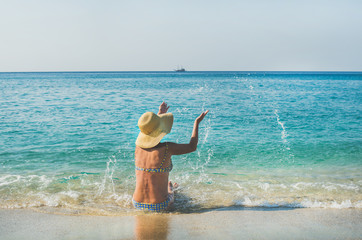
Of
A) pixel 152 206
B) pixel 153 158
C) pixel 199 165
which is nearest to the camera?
pixel 153 158

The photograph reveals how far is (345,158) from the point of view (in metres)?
8.99

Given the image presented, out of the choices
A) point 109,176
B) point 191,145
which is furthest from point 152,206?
point 109,176

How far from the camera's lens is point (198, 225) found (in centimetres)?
460

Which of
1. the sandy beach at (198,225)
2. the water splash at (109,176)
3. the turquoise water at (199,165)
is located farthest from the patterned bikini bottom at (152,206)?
the water splash at (109,176)

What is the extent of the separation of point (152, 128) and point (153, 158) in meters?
0.46

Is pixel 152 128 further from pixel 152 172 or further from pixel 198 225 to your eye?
pixel 198 225

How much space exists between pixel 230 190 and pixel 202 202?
946 mm

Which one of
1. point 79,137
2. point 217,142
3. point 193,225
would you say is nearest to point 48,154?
point 79,137

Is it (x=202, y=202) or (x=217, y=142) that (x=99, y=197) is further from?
(x=217, y=142)

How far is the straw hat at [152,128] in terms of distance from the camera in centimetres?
457

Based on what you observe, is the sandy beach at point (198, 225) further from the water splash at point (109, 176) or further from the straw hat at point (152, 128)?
the water splash at point (109, 176)

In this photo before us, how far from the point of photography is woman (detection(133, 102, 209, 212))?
458 centimetres

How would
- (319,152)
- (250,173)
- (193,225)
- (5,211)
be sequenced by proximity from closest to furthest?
(193,225) < (5,211) < (250,173) < (319,152)

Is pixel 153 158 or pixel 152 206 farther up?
pixel 153 158
